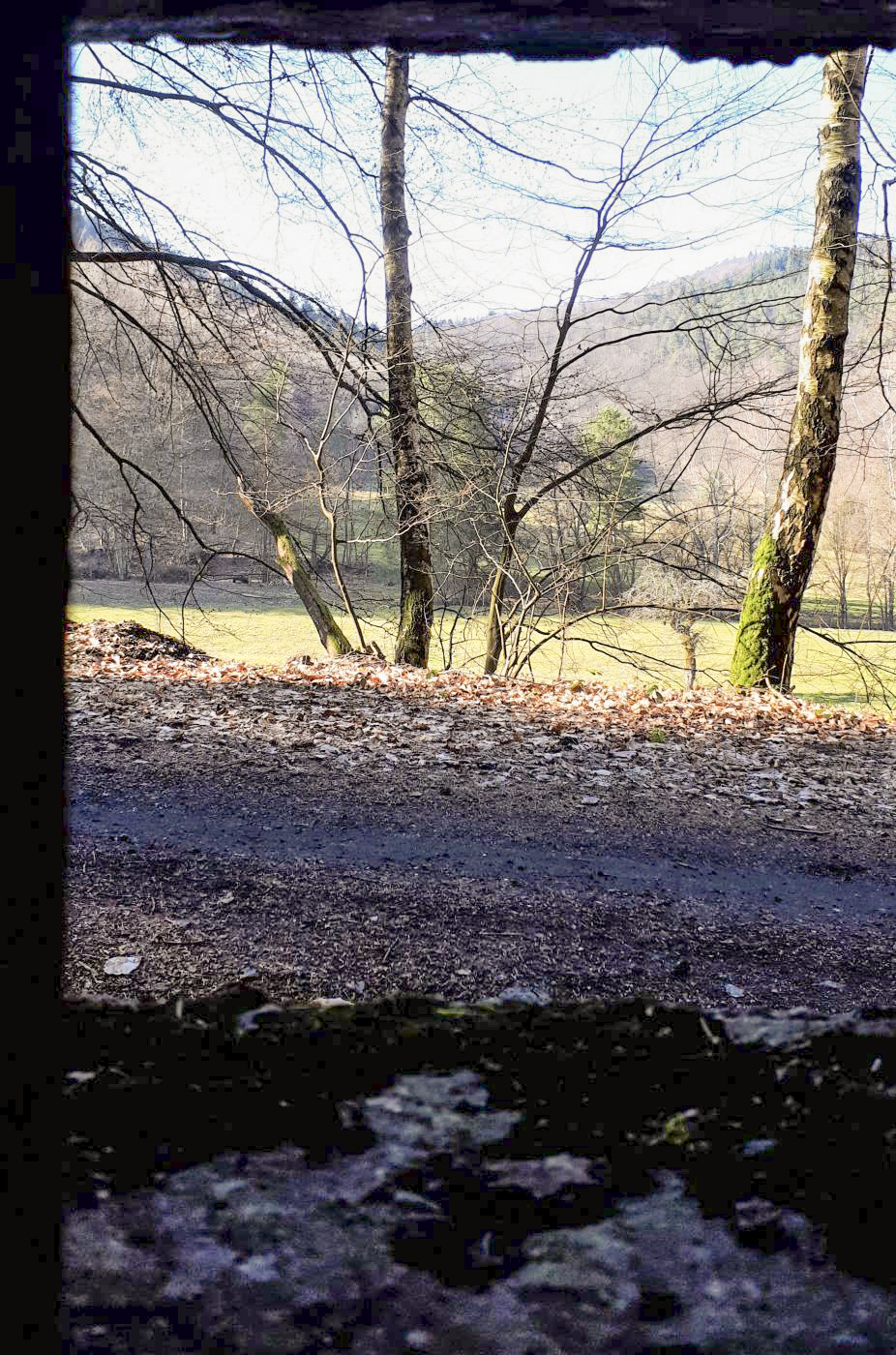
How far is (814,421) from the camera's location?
975cm

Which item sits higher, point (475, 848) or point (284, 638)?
point (475, 848)

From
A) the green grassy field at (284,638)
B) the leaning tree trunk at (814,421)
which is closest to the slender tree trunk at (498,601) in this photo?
the leaning tree trunk at (814,421)

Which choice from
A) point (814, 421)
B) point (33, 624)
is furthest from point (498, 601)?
point (33, 624)

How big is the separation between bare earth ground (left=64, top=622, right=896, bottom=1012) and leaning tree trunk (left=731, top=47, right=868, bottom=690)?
1.62 metres

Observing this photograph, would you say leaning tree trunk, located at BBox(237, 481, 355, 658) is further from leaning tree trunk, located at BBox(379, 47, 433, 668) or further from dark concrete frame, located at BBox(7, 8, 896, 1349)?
dark concrete frame, located at BBox(7, 8, 896, 1349)

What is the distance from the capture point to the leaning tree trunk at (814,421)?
31.1ft

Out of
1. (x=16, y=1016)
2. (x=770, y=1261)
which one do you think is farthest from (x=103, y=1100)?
(x=770, y=1261)

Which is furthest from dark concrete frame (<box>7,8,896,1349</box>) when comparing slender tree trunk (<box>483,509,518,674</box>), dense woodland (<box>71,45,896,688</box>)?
slender tree trunk (<box>483,509,518,674</box>)

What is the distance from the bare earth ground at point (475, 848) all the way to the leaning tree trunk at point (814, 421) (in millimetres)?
1618

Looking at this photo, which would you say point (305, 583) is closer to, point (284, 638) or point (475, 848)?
point (475, 848)

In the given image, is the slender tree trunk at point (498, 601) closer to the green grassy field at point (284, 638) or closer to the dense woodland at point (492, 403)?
the dense woodland at point (492, 403)

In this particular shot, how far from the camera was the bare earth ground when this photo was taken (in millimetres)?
3674

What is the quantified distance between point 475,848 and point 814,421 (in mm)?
6987

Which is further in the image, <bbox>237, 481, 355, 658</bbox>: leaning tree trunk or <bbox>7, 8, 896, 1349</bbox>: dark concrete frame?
<bbox>237, 481, 355, 658</bbox>: leaning tree trunk
